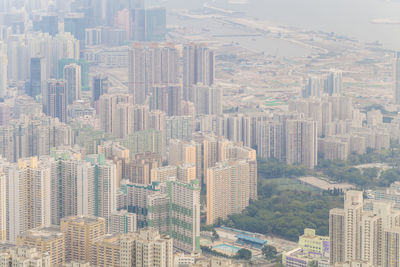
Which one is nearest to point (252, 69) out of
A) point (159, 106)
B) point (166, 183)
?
point (159, 106)

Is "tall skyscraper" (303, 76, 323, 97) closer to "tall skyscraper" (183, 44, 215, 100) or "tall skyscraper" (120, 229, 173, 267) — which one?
"tall skyscraper" (183, 44, 215, 100)

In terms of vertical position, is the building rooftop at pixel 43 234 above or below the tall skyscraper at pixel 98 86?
below

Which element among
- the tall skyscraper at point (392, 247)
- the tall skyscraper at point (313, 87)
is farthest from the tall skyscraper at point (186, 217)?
the tall skyscraper at point (313, 87)

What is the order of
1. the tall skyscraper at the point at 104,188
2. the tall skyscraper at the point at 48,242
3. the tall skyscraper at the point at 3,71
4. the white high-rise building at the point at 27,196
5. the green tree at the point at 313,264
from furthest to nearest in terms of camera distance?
the tall skyscraper at the point at 3,71
the tall skyscraper at the point at 104,188
the white high-rise building at the point at 27,196
the green tree at the point at 313,264
the tall skyscraper at the point at 48,242

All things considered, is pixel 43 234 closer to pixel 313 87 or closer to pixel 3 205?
pixel 3 205

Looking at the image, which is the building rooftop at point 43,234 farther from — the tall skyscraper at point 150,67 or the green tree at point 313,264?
the tall skyscraper at point 150,67

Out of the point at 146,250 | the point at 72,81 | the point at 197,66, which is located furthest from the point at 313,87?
the point at 146,250
